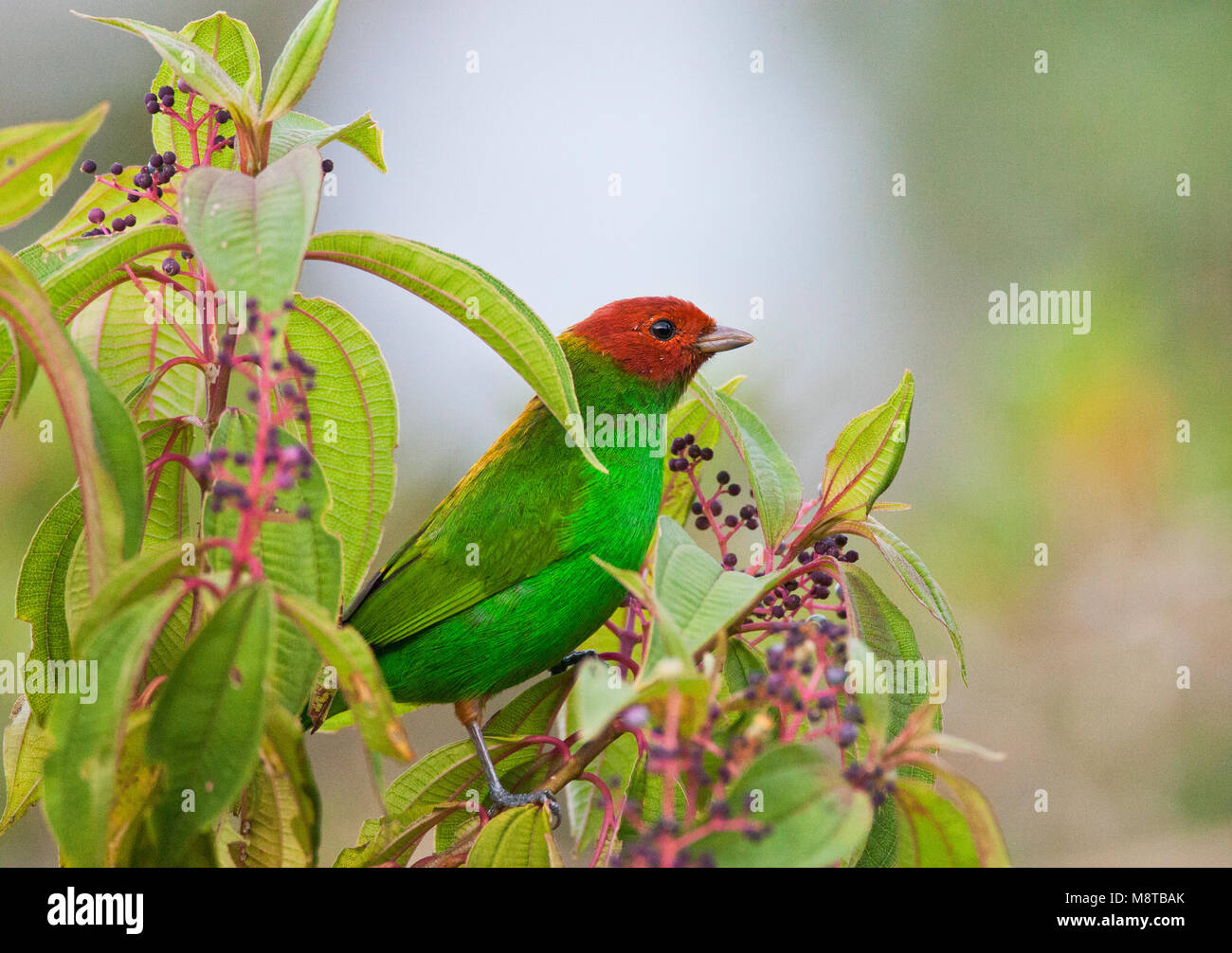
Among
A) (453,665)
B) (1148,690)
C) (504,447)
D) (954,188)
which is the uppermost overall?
(954,188)

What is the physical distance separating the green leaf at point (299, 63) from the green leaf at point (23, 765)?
955 mm

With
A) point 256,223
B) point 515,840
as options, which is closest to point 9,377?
point 256,223

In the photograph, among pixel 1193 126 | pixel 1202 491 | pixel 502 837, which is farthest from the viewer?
pixel 1193 126

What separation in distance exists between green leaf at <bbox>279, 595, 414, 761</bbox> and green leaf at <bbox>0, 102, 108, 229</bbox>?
0.52 meters

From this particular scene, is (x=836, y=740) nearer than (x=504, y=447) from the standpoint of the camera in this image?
Yes

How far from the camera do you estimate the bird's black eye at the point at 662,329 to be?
2.83 m

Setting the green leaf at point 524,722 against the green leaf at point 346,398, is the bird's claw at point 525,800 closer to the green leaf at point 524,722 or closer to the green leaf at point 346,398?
the green leaf at point 524,722

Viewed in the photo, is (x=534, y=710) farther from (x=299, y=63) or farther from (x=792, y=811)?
(x=299, y=63)

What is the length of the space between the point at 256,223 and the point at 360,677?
20.6 inches

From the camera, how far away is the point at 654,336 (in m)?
2.83
